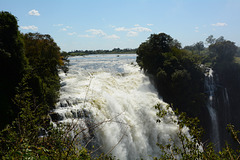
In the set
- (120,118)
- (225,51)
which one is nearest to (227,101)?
(120,118)

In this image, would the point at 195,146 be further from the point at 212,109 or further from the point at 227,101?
the point at 227,101

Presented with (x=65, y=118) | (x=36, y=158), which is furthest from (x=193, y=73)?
(x=36, y=158)

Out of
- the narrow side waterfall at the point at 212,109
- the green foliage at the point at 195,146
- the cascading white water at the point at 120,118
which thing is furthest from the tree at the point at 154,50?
the green foliage at the point at 195,146

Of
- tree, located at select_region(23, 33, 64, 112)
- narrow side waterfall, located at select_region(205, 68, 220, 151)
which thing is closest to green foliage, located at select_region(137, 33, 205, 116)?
narrow side waterfall, located at select_region(205, 68, 220, 151)

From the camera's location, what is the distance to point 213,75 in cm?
3262

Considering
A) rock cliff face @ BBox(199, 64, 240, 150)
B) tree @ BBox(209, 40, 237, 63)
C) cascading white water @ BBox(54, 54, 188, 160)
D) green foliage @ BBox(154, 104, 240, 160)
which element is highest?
tree @ BBox(209, 40, 237, 63)

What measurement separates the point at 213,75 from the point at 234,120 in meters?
8.53

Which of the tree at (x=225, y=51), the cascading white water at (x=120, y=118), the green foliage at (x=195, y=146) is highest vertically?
the tree at (x=225, y=51)

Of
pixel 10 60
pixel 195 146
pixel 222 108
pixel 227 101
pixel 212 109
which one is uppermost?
pixel 10 60

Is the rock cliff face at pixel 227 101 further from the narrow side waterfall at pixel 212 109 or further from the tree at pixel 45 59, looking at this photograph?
the tree at pixel 45 59

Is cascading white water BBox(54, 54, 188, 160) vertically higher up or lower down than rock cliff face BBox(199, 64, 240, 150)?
higher up

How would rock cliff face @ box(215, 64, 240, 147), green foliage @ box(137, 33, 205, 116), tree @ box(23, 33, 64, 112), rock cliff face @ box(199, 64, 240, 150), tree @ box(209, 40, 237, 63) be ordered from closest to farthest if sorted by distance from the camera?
tree @ box(23, 33, 64, 112)
green foliage @ box(137, 33, 205, 116)
rock cliff face @ box(199, 64, 240, 150)
rock cliff face @ box(215, 64, 240, 147)
tree @ box(209, 40, 237, 63)

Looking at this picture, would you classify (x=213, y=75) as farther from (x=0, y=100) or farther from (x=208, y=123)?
(x=0, y=100)

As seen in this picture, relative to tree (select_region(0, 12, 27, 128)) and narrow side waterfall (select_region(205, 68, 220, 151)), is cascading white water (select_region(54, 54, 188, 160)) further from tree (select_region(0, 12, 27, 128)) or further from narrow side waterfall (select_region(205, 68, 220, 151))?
narrow side waterfall (select_region(205, 68, 220, 151))
